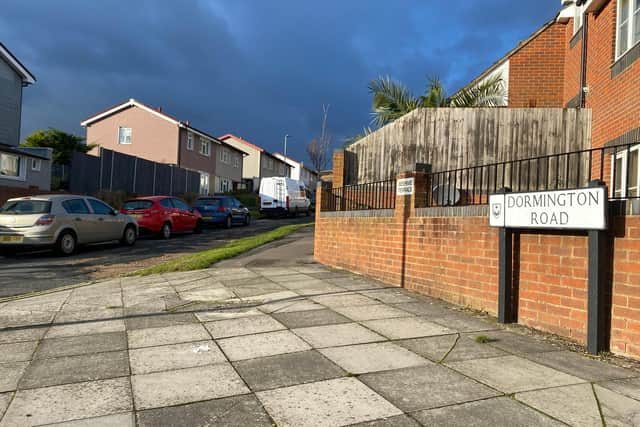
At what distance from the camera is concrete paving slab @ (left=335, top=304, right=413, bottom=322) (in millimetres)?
5875

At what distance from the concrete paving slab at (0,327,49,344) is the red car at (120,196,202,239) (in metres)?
11.2

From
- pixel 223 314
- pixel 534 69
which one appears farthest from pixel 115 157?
pixel 223 314

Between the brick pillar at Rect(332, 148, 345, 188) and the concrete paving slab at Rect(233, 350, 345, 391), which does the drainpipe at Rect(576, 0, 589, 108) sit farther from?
the concrete paving slab at Rect(233, 350, 345, 391)

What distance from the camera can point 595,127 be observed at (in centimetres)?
938

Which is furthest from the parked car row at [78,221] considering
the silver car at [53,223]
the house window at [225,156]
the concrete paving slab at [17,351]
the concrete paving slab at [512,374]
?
the house window at [225,156]

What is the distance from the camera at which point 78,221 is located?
42.0 ft

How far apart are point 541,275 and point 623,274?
98 cm

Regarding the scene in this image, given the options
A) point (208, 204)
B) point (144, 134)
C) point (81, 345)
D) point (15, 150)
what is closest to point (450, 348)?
point (81, 345)

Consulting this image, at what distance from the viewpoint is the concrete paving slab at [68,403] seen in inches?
126

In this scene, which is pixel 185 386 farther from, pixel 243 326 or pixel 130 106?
pixel 130 106

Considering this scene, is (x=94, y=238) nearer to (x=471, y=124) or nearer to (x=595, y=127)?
(x=471, y=124)

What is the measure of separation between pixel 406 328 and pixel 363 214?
4.12 meters

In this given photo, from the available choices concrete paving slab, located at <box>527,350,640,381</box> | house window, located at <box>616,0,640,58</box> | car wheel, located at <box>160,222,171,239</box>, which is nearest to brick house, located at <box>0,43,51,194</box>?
car wheel, located at <box>160,222,171,239</box>

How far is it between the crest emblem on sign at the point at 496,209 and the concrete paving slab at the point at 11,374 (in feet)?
16.4
